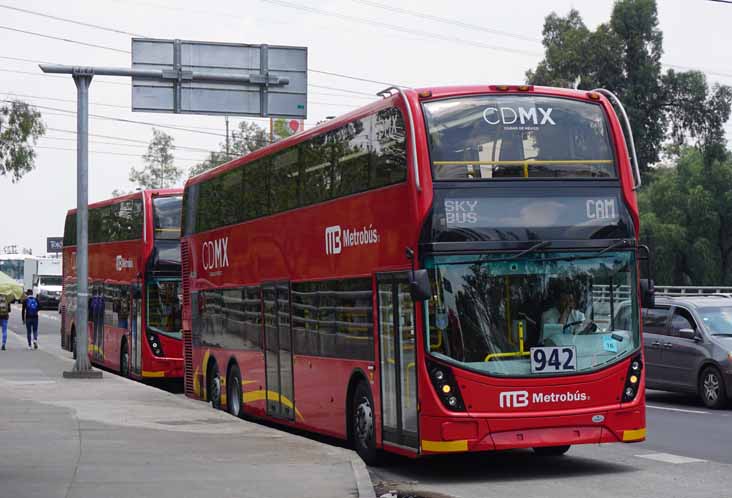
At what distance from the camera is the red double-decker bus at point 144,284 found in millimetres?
27906

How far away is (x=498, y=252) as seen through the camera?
13062mm

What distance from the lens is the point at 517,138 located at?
1341cm

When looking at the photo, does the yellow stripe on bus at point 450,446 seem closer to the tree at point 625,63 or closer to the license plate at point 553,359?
the license plate at point 553,359

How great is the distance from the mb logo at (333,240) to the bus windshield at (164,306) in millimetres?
12638

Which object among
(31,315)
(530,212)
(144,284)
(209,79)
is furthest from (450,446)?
(31,315)

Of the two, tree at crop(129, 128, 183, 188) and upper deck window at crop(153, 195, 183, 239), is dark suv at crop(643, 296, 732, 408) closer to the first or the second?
upper deck window at crop(153, 195, 183, 239)

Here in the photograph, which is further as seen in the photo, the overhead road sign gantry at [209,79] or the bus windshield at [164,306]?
the bus windshield at [164,306]

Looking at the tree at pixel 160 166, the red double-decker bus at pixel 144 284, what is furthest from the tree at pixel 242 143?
the red double-decker bus at pixel 144 284

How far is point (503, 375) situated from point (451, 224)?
154 cm

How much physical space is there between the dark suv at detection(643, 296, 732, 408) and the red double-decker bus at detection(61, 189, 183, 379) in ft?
33.7

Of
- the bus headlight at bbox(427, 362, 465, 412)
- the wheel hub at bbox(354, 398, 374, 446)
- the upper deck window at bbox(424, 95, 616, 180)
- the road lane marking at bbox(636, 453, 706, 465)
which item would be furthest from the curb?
the road lane marking at bbox(636, 453, 706, 465)

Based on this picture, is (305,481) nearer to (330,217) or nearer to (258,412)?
(330,217)

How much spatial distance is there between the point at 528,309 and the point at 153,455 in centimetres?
420

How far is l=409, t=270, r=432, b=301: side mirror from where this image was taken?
12406 mm
